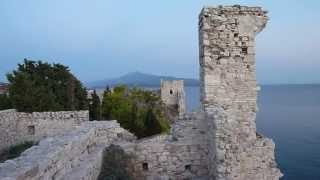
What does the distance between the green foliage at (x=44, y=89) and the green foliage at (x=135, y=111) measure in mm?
3039

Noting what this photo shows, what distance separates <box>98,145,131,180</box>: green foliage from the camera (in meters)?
8.41

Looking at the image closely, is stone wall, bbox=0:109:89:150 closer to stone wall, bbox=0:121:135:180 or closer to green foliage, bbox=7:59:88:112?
green foliage, bbox=7:59:88:112

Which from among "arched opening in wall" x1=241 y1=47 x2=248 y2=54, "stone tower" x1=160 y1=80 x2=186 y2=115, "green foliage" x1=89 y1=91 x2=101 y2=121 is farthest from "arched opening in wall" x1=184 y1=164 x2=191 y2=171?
"stone tower" x1=160 y1=80 x2=186 y2=115

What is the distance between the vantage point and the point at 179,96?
47.8m

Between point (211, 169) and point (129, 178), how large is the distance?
1662 millimetres

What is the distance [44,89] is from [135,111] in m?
8.26

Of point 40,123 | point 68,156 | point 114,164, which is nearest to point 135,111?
point 40,123

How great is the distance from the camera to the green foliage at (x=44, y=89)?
23.8 metres

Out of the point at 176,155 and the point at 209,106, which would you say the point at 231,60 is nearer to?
the point at 209,106

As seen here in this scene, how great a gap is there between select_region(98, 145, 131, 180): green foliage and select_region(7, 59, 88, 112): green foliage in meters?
15.5

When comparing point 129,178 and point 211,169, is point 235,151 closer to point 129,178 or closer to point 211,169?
point 211,169

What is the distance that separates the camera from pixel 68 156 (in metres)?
6.67

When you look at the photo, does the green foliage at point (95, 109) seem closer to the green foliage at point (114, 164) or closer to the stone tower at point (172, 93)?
the stone tower at point (172, 93)

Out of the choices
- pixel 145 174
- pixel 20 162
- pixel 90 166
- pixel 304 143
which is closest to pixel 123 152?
pixel 145 174
